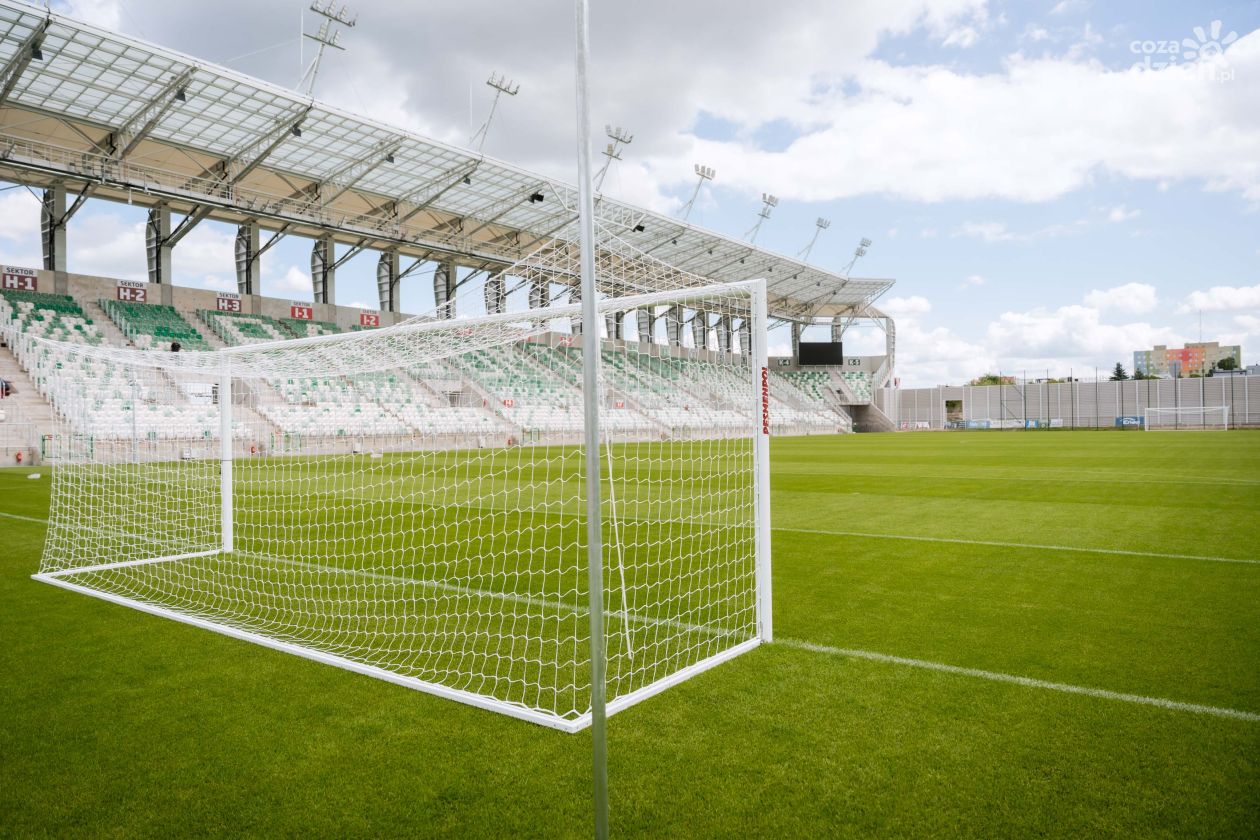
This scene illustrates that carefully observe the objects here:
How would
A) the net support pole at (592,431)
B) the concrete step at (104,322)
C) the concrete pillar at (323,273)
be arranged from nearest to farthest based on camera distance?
the net support pole at (592,431)
the concrete step at (104,322)
the concrete pillar at (323,273)

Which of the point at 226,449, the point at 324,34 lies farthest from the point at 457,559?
the point at 324,34

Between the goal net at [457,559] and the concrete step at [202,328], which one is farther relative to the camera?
the concrete step at [202,328]

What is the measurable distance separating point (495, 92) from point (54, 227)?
14628 mm

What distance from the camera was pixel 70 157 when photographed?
74.2 feet

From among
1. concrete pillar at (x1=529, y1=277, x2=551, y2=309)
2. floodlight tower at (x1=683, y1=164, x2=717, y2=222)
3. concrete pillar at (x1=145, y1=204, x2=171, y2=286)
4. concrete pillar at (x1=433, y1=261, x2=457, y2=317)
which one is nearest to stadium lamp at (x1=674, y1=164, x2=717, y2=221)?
floodlight tower at (x1=683, y1=164, x2=717, y2=222)

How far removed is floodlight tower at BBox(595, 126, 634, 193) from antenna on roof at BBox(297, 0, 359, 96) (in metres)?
11.7

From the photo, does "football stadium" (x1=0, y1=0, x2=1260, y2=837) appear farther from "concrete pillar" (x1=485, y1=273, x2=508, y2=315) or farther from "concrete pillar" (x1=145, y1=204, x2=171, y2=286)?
"concrete pillar" (x1=145, y1=204, x2=171, y2=286)

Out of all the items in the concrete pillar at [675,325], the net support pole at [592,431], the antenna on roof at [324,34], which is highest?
the antenna on roof at [324,34]

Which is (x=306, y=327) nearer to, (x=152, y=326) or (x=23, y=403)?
(x=152, y=326)

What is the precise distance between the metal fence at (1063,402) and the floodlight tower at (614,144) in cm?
3769

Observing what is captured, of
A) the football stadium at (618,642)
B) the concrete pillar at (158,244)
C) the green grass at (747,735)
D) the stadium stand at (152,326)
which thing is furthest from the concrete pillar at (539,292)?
the concrete pillar at (158,244)

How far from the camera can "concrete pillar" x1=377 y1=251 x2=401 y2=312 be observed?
108ft

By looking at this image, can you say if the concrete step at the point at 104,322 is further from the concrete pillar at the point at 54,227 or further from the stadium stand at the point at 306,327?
the stadium stand at the point at 306,327

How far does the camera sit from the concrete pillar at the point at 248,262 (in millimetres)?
28406
